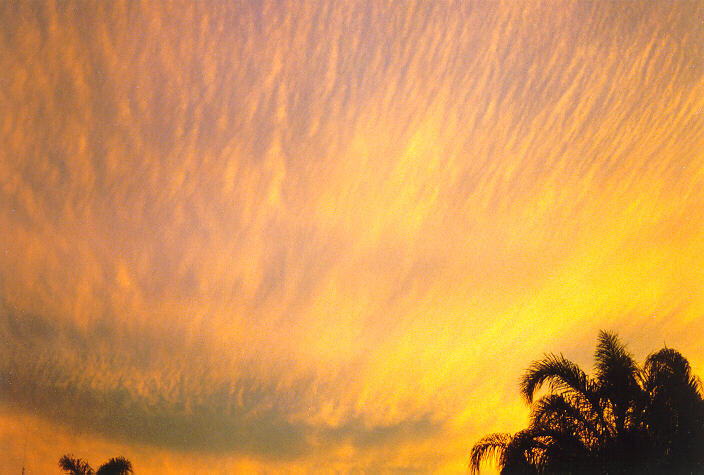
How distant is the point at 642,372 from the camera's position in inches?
704

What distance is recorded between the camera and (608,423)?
17.1m

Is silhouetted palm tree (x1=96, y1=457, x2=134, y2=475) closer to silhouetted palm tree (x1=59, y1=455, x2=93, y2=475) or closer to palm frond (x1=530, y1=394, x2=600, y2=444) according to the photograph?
silhouetted palm tree (x1=59, y1=455, x2=93, y2=475)

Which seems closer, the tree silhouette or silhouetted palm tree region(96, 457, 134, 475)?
the tree silhouette

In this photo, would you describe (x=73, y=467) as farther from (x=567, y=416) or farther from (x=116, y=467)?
→ (x=567, y=416)

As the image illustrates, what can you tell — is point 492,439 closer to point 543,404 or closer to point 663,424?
point 543,404

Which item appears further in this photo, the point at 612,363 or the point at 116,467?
the point at 116,467

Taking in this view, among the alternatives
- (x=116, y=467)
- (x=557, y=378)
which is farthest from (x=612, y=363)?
(x=116, y=467)

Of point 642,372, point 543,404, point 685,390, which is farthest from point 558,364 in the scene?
point 685,390

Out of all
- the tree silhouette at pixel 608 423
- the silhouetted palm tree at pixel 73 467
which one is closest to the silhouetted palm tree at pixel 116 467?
the silhouetted palm tree at pixel 73 467

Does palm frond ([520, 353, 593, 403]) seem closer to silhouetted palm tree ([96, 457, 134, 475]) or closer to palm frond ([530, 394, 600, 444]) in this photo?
palm frond ([530, 394, 600, 444])

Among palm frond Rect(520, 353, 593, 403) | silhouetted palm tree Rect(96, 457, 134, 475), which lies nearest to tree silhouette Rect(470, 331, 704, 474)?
palm frond Rect(520, 353, 593, 403)

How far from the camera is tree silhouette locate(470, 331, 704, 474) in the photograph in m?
16.5

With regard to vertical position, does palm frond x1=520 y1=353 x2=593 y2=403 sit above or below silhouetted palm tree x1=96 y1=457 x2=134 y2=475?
below

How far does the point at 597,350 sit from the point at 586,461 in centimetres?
322
